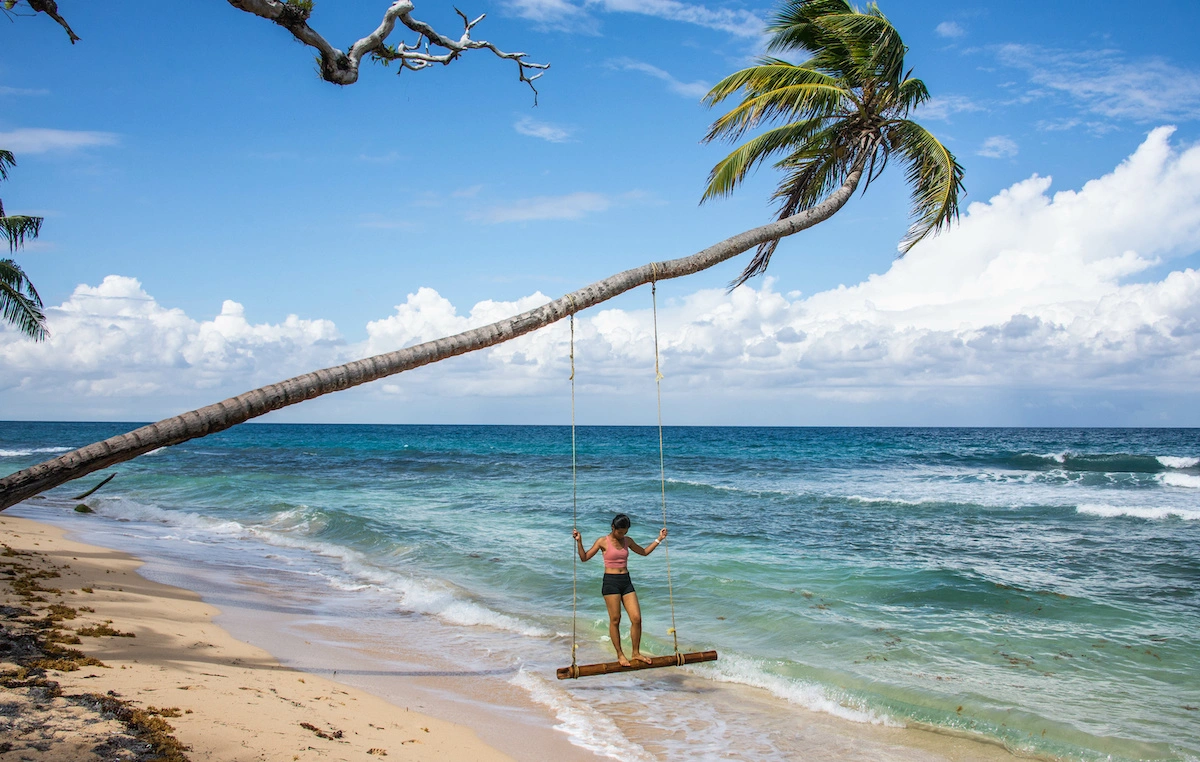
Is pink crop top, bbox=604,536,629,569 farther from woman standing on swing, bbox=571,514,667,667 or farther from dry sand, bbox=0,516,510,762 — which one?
dry sand, bbox=0,516,510,762

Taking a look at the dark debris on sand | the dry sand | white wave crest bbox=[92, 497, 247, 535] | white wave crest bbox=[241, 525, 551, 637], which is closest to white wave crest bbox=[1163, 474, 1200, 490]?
white wave crest bbox=[241, 525, 551, 637]

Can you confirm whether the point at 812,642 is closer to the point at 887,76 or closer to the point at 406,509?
the point at 887,76

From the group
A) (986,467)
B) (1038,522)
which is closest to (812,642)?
(1038,522)

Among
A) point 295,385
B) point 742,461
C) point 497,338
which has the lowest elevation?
point 742,461

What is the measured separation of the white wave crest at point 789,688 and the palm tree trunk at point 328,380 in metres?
3.95

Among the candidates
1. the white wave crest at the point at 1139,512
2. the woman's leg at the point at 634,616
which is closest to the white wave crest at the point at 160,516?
the woman's leg at the point at 634,616

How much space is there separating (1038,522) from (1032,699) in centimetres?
1097

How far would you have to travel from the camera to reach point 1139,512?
55.3 ft

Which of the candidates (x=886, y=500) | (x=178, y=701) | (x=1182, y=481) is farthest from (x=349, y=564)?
(x=1182, y=481)

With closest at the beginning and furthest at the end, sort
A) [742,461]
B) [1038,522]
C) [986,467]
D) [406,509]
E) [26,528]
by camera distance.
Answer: [26,528] < [1038,522] < [406,509] < [986,467] < [742,461]

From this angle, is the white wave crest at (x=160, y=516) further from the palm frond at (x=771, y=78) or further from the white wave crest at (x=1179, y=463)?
the white wave crest at (x=1179, y=463)

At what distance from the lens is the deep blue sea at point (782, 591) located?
614cm

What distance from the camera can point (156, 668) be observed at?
209 inches

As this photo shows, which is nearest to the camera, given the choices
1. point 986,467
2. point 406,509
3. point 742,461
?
point 406,509
